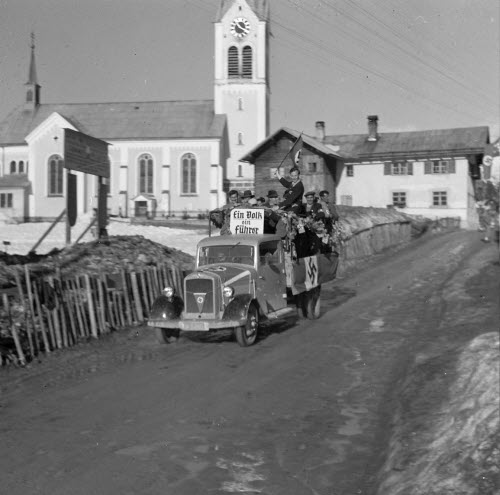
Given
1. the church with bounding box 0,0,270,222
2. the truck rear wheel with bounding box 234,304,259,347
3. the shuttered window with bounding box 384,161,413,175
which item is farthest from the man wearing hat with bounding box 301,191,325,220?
the church with bounding box 0,0,270,222

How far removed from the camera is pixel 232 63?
68.2 metres

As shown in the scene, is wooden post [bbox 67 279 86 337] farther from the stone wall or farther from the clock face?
the clock face

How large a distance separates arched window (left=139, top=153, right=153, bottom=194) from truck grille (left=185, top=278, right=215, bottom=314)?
59187mm

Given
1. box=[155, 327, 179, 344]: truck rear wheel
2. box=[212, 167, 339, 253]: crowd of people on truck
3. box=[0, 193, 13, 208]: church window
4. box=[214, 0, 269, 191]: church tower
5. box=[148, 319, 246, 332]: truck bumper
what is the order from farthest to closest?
box=[0, 193, 13, 208]: church window < box=[214, 0, 269, 191]: church tower < box=[212, 167, 339, 253]: crowd of people on truck < box=[155, 327, 179, 344]: truck rear wheel < box=[148, 319, 246, 332]: truck bumper

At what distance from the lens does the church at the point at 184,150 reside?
6769cm

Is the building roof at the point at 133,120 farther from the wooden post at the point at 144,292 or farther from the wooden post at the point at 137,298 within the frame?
the wooden post at the point at 137,298

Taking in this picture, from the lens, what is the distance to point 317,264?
1502 cm

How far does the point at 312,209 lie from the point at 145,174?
56.8 meters

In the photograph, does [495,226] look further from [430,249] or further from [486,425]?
[430,249]

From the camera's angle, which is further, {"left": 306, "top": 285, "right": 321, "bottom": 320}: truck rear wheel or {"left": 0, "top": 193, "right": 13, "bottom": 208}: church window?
{"left": 0, "top": 193, "right": 13, "bottom": 208}: church window

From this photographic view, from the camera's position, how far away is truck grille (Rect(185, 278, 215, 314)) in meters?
11.6

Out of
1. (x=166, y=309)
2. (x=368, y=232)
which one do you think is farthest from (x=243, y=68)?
(x=166, y=309)

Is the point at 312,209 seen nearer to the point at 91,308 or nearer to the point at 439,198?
the point at 91,308

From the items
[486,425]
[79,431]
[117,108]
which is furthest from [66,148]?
[117,108]
